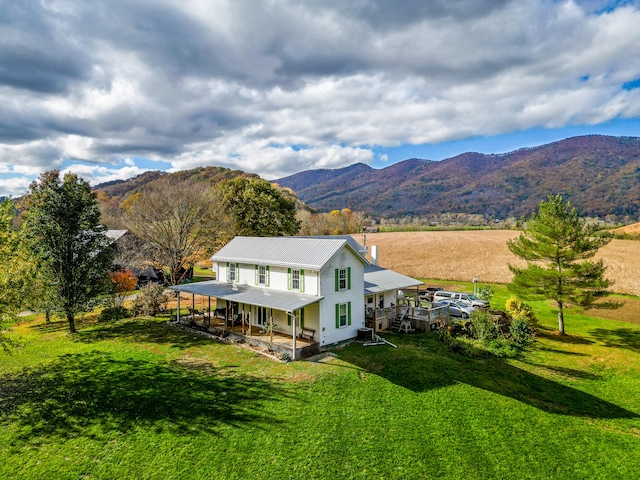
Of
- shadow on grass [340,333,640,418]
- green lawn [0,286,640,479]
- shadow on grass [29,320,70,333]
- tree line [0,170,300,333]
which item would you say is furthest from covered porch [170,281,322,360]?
shadow on grass [29,320,70,333]

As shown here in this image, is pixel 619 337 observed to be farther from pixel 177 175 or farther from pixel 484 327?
pixel 177 175

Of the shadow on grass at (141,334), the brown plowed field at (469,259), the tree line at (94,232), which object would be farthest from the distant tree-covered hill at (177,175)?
the shadow on grass at (141,334)

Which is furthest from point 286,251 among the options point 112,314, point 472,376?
point 112,314

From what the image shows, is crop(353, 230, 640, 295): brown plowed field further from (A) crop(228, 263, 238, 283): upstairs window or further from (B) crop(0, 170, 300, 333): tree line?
(A) crop(228, 263, 238, 283): upstairs window

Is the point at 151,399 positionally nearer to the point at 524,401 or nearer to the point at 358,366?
the point at 358,366

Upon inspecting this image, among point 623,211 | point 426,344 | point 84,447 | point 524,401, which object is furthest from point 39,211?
point 623,211

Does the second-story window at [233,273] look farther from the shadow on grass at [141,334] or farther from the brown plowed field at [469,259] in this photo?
the brown plowed field at [469,259]

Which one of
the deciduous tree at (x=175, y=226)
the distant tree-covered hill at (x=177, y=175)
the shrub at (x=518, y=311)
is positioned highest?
the distant tree-covered hill at (x=177, y=175)
